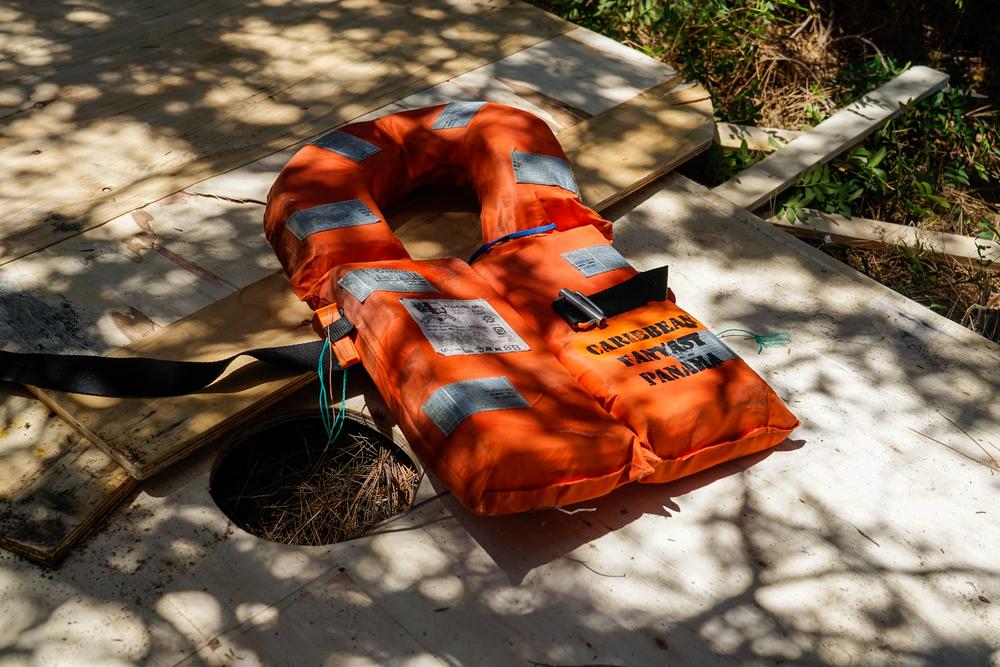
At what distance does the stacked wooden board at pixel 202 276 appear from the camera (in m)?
2.15

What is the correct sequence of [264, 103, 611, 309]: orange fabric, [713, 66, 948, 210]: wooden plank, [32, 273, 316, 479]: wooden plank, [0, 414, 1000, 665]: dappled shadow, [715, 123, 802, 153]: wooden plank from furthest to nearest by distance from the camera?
1. [715, 123, 802, 153]: wooden plank
2. [713, 66, 948, 210]: wooden plank
3. [264, 103, 611, 309]: orange fabric
4. [32, 273, 316, 479]: wooden plank
5. [0, 414, 1000, 665]: dappled shadow

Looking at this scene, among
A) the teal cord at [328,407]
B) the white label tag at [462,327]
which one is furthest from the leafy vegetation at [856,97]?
the teal cord at [328,407]

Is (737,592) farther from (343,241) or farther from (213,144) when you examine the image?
(213,144)

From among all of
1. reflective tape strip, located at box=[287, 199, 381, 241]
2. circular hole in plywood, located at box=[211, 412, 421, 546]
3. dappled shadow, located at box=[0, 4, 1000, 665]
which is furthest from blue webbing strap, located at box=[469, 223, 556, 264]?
dappled shadow, located at box=[0, 4, 1000, 665]

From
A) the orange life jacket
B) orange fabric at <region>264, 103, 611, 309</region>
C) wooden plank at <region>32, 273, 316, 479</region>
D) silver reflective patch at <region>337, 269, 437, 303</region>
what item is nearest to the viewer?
the orange life jacket

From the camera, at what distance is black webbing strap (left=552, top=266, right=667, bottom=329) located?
7.86 feet

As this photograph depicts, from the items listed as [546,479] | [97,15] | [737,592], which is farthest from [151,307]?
[97,15]

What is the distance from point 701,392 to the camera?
2.23 meters

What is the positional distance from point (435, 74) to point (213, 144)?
84 centimetres

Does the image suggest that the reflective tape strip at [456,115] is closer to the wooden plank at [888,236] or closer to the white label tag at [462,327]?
the white label tag at [462,327]

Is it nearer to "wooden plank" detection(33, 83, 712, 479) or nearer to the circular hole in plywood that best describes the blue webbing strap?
"wooden plank" detection(33, 83, 712, 479)

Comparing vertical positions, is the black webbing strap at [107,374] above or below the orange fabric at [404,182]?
below

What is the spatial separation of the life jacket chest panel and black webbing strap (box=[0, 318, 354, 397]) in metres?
0.38

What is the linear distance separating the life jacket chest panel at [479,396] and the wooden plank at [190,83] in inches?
38.0
